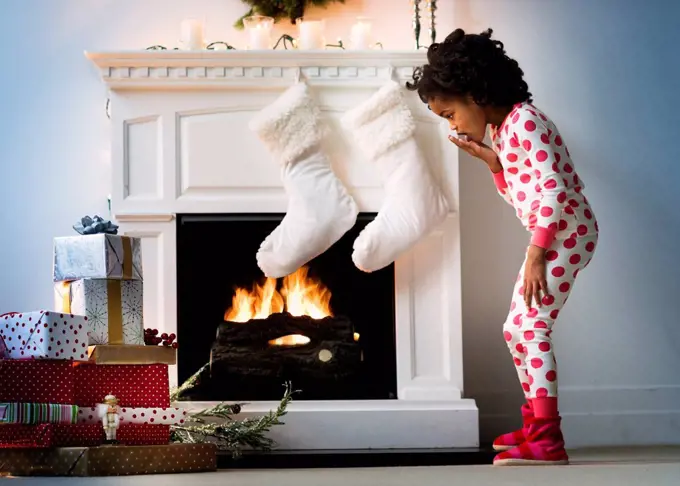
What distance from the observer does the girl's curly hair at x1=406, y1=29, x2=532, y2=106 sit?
9.02ft

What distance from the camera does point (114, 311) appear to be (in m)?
2.66

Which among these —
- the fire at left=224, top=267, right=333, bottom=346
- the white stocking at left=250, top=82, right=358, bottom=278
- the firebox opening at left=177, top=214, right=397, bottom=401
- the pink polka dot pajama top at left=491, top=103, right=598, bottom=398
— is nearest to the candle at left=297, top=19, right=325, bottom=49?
the white stocking at left=250, top=82, right=358, bottom=278

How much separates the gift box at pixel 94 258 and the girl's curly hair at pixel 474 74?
2.84ft

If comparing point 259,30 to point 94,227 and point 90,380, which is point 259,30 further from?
point 90,380

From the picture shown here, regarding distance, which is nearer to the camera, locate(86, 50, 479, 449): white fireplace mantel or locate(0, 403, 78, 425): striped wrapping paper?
locate(0, 403, 78, 425): striped wrapping paper

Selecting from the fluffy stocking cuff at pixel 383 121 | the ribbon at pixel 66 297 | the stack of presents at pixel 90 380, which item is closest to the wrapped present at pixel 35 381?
the stack of presents at pixel 90 380

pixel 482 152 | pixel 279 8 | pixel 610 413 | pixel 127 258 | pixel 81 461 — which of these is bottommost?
pixel 610 413

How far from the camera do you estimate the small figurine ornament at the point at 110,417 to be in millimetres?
2465

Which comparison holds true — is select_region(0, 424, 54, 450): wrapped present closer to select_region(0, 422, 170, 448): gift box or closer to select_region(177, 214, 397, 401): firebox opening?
select_region(0, 422, 170, 448): gift box

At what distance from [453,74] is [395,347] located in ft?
3.39

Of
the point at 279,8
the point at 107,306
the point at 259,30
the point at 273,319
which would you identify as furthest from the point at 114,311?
the point at 279,8

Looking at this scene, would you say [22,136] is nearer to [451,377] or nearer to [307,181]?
[307,181]

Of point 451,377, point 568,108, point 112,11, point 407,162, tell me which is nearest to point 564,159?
point 407,162

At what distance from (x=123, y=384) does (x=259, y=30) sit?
1402mm
